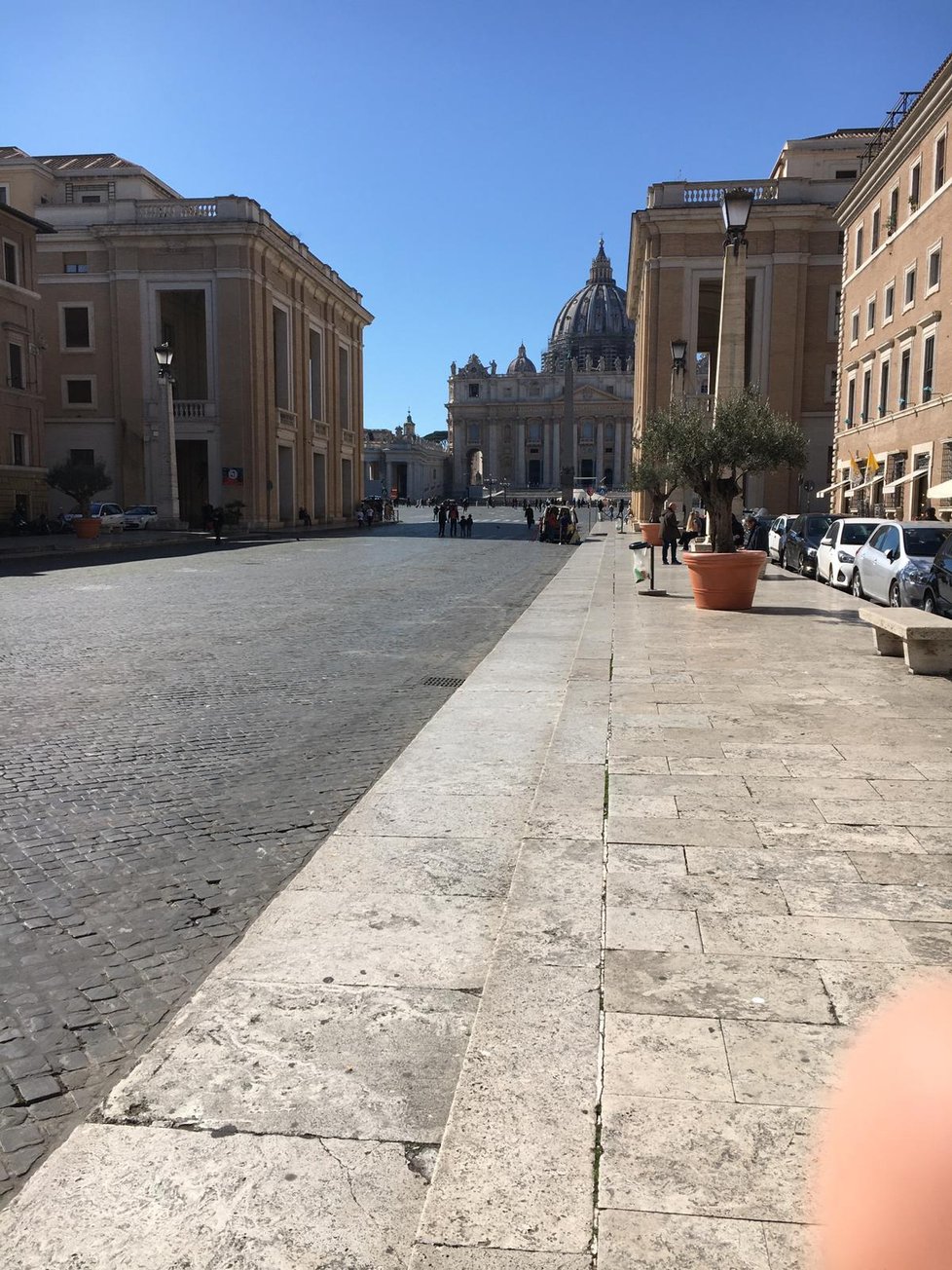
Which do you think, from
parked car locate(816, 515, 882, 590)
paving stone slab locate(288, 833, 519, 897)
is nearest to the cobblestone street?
paving stone slab locate(288, 833, 519, 897)

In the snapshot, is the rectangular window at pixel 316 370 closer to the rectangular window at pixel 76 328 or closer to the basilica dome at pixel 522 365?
the rectangular window at pixel 76 328

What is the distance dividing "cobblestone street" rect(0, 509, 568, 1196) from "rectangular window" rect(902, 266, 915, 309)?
19930 millimetres

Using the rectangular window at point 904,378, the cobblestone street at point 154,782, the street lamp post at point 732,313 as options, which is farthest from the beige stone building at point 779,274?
the cobblestone street at point 154,782

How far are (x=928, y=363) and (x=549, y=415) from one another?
126852 millimetres

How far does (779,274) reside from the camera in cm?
4969

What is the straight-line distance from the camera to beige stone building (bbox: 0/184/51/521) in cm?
3781

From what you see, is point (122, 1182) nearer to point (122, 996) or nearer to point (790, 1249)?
point (122, 996)

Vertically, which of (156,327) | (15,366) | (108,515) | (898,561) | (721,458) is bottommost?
(898,561)

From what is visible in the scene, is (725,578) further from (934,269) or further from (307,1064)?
(934,269)

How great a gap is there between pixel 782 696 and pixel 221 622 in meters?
7.57

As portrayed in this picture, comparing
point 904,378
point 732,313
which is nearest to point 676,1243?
point 732,313

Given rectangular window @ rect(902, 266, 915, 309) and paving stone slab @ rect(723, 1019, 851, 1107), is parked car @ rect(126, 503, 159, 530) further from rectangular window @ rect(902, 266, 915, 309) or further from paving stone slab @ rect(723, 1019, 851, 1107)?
paving stone slab @ rect(723, 1019, 851, 1107)

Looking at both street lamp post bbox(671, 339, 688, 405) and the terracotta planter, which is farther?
street lamp post bbox(671, 339, 688, 405)

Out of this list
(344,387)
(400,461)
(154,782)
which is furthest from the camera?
(400,461)
